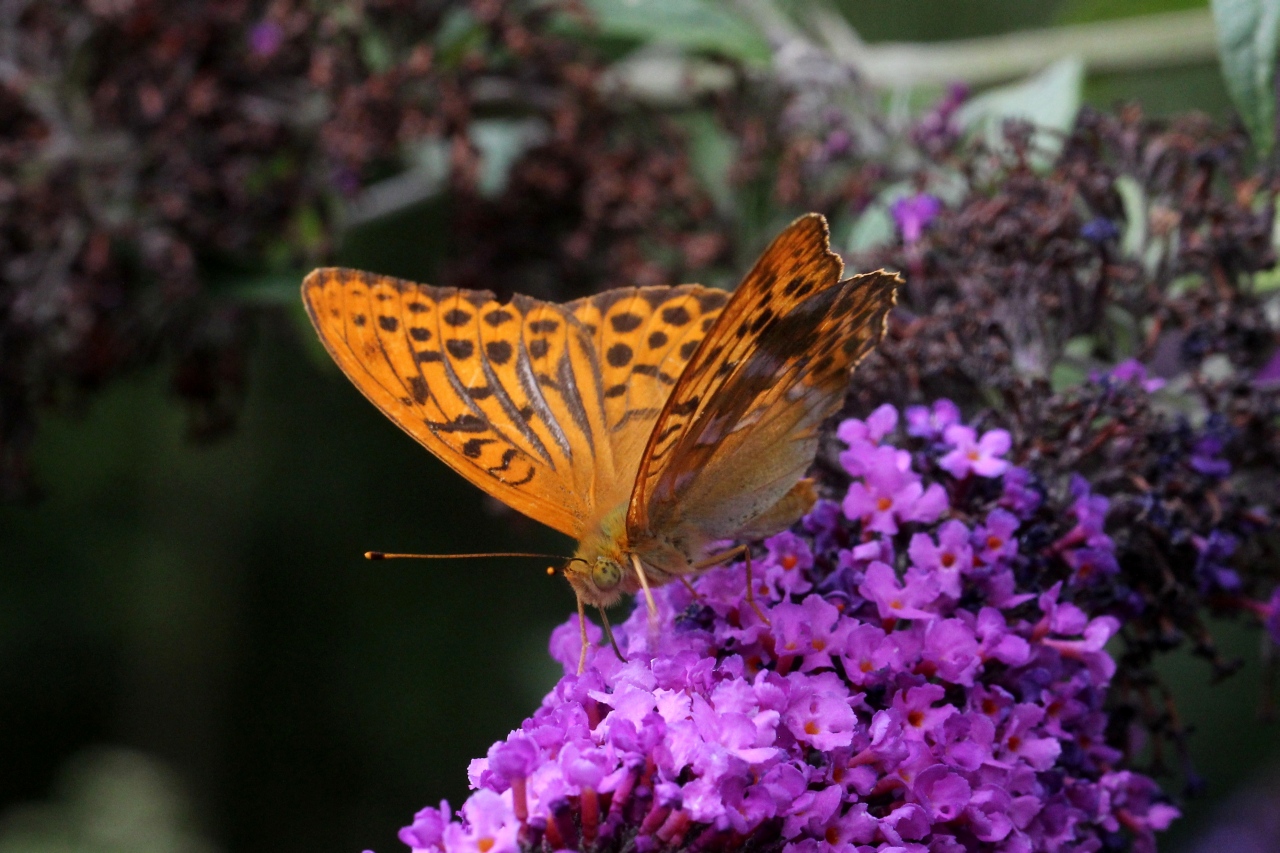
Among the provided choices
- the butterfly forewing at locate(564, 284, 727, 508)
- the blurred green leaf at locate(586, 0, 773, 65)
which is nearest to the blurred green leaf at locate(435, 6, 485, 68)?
the blurred green leaf at locate(586, 0, 773, 65)

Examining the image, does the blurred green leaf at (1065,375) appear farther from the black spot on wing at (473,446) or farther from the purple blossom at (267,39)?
the purple blossom at (267,39)

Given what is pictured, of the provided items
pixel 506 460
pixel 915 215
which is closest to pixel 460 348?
pixel 506 460

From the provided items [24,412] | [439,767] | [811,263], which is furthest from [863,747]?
[439,767]

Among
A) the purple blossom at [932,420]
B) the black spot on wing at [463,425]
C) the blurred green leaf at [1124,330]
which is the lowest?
the purple blossom at [932,420]

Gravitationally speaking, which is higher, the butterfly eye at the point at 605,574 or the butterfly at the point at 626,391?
the butterfly at the point at 626,391

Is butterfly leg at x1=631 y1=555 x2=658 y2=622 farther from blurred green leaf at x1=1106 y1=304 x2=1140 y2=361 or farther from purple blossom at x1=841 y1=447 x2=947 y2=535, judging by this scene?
blurred green leaf at x1=1106 y1=304 x2=1140 y2=361

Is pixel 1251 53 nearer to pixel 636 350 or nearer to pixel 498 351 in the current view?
pixel 636 350

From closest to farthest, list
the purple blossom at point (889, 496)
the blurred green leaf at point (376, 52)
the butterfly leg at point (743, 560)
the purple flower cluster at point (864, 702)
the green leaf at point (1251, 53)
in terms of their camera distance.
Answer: the purple flower cluster at point (864, 702), the butterfly leg at point (743, 560), the purple blossom at point (889, 496), the green leaf at point (1251, 53), the blurred green leaf at point (376, 52)

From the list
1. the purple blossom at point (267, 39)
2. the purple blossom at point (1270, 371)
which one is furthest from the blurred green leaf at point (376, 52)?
the purple blossom at point (1270, 371)
